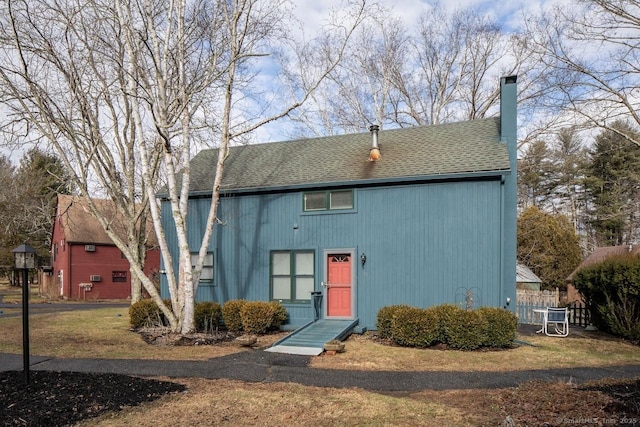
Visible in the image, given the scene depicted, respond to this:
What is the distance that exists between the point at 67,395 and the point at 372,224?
908 centimetres

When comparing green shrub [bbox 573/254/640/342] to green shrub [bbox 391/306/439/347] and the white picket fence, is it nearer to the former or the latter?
the white picket fence

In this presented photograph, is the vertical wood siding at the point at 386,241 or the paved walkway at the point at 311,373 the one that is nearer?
the paved walkway at the point at 311,373

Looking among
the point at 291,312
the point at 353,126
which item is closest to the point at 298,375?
the point at 291,312

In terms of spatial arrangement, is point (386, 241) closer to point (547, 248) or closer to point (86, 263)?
point (547, 248)

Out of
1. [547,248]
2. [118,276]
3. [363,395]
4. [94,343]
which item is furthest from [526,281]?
[118,276]

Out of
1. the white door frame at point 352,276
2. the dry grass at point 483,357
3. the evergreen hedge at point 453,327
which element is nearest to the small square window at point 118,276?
the white door frame at point 352,276

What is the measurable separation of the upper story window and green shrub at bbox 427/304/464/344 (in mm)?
4083

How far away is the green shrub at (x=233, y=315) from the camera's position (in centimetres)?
1377

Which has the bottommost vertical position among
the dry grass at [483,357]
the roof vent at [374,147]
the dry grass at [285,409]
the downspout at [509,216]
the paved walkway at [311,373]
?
the dry grass at [483,357]

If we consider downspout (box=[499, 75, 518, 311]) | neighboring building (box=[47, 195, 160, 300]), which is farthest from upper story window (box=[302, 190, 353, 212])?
neighboring building (box=[47, 195, 160, 300])

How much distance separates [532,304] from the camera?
19203 mm

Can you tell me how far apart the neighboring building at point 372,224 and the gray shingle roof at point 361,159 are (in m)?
0.05

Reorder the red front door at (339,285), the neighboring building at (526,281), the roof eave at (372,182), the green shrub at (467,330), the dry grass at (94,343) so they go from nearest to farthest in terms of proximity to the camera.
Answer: the dry grass at (94,343) → the green shrub at (467,330) → the roof eave at (372,182) → the red front door at (339,285) → the neighboring building at (526,281)

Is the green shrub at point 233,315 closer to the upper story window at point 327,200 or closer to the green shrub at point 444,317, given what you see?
the upper story window at point 327,200
